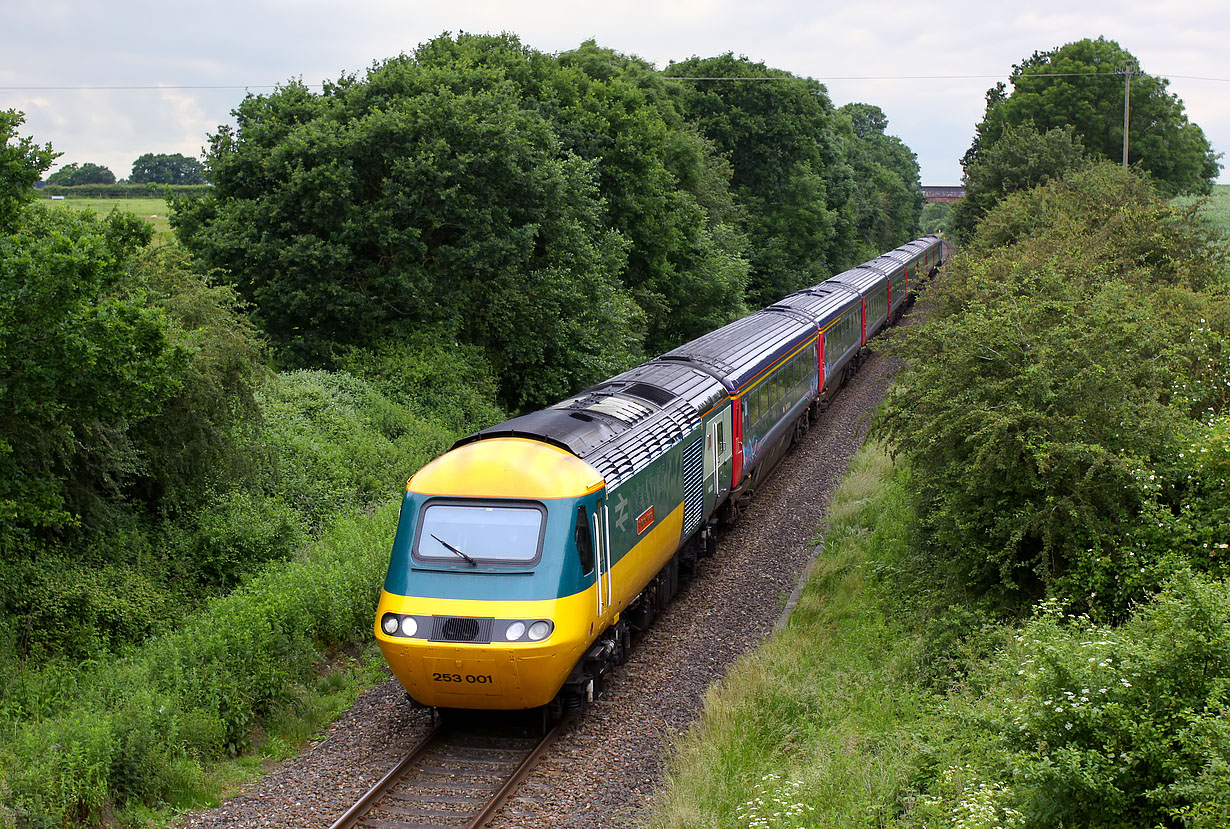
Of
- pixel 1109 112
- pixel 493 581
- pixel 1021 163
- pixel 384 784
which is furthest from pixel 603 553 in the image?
pixel 1109 112

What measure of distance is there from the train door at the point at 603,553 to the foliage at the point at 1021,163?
39.4 m

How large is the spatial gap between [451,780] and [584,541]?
2.50 meters

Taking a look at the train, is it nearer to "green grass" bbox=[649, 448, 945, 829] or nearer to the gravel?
the gravel

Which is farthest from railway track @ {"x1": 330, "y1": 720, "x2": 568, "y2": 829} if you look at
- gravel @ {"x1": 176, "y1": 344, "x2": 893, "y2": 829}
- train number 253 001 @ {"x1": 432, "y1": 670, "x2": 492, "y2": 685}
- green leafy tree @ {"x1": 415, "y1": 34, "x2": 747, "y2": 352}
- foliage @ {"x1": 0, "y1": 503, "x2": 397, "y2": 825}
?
green leafy tree @ {"x1": 415, "y1": 34, "x2": 747, "y2": 352}

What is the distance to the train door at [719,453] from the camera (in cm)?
1456

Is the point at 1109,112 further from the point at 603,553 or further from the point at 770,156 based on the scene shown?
the point at 603,553

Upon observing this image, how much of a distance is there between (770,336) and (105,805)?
15117 millimetres

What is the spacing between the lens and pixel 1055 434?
10109mm

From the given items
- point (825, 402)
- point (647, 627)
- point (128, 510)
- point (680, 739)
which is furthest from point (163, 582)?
point (825, 402)

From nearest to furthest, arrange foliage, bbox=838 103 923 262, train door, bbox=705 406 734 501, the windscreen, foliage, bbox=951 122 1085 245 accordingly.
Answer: the windscreen → train door, bbox=705 406 734 501 → foliage, bbox=951 122 1085 245 → foliage, bbox=838 103 923 262

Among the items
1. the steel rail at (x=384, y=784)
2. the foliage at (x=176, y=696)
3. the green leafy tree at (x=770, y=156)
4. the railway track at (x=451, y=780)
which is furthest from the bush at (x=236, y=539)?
the green leafy tree at (x=770, y=156)

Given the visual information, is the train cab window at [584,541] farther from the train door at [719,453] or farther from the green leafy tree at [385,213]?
the green leafy tree at [385,213]

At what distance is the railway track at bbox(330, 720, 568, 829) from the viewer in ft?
27.2

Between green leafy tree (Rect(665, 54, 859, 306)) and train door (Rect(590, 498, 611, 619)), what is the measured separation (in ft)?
139
